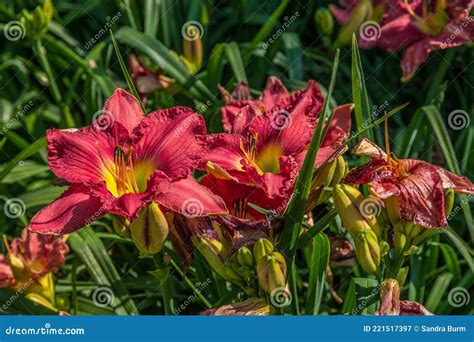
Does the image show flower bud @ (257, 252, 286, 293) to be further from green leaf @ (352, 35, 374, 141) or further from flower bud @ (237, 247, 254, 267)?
green leaf @ (352, 35, 374, 141)

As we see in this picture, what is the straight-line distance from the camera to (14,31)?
2.15m

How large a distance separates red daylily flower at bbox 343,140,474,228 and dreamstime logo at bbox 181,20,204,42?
2.95 ft

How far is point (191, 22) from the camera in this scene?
225cm

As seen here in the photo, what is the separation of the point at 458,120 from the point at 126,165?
3.61ft

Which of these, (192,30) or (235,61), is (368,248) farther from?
(192,30)

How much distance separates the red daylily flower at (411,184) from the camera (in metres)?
1.14

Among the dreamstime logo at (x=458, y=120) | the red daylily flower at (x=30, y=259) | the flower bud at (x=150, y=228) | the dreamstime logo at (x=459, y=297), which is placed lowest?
the dreamstime logo at (x=459, y=297)

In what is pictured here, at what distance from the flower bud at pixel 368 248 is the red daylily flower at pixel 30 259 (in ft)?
2.18

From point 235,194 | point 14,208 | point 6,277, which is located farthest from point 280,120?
point 14,208
